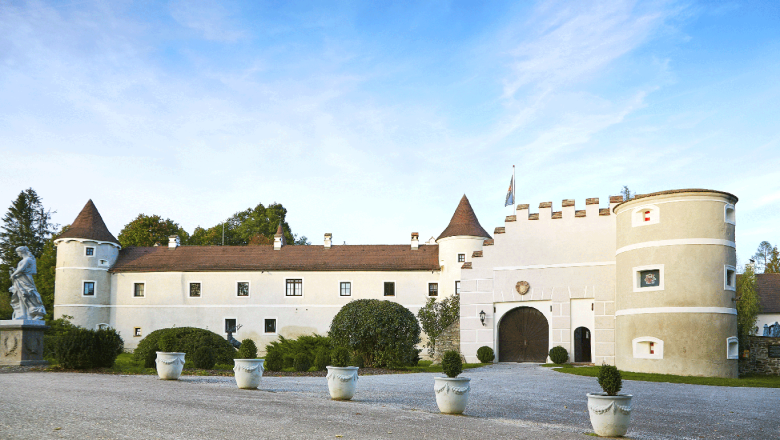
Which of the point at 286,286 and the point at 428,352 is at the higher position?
the point at 286,286

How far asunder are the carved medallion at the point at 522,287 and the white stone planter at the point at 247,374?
17957 millimetres

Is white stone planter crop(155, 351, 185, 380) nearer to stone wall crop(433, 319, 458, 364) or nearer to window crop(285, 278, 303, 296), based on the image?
stone wall crop(433, 319, 458, 364)

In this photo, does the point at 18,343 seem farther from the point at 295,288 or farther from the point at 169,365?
the point at 295,288

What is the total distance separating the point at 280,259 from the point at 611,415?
118 feet

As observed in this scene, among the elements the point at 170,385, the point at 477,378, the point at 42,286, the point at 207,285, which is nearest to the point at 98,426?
the point at 170,385

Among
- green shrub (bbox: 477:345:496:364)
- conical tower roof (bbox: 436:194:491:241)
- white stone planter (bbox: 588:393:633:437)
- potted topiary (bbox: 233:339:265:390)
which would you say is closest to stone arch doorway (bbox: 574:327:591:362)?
green shrub (bbox: 477:345:496:364)

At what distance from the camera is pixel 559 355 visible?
2880cm

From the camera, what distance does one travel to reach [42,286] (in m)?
51.7

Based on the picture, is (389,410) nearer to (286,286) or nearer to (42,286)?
(286,286)

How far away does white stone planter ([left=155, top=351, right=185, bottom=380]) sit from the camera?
53.3ft

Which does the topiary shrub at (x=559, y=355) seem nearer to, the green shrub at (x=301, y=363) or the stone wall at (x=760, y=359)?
the stone wall at (x=760, y=359)

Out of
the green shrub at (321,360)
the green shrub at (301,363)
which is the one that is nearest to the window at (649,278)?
the green shrub at (321,360)

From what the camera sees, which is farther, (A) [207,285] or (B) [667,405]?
(A) [207,285]

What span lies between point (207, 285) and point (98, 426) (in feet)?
118
